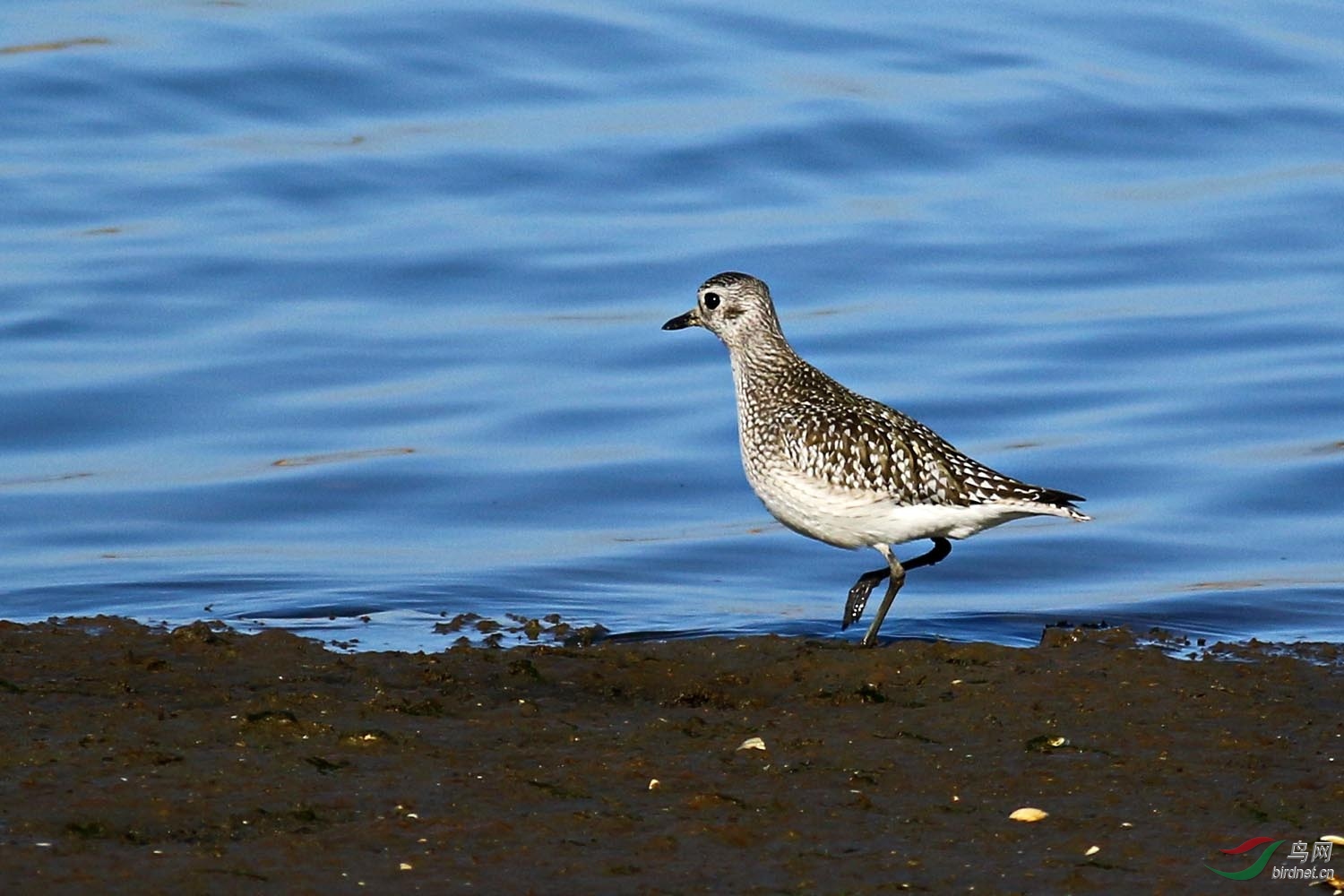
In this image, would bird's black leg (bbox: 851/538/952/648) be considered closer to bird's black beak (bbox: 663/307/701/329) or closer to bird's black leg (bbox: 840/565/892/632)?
bird's black leg (bbox: 840/565/892/632)

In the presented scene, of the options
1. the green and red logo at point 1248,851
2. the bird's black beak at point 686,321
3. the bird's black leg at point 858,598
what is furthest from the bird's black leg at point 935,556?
the green and red logo at point 1248,851

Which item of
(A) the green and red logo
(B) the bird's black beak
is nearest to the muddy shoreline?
(A) the green and red logo

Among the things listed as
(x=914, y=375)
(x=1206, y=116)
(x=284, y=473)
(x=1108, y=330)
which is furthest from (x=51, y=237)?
(x=1206, y=116)

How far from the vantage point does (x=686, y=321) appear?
11.3 meters

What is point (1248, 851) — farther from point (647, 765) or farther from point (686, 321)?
point (686, 321)

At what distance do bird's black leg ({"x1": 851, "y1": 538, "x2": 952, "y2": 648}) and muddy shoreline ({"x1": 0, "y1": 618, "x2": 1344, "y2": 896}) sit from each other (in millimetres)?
482

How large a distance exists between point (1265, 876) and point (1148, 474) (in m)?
8.50

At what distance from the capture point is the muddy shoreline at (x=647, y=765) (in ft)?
19.2

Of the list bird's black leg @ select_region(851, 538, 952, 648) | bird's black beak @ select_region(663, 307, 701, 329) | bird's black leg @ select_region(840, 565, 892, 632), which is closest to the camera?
bird's black leg @ select_region(851, 538, 952, 648)

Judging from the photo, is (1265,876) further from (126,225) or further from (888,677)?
(126,225)

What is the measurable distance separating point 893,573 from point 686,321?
2.12m

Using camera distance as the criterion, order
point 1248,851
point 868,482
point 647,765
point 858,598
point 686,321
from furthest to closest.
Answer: point 686,321 → point 858,598 → point 868,482 → point 647,765 → point 1248,851

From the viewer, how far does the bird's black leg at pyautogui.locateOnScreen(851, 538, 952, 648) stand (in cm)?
951

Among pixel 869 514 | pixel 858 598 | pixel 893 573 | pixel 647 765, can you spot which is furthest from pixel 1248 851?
pixel 858 598
